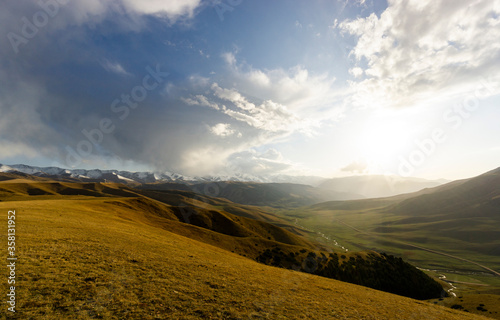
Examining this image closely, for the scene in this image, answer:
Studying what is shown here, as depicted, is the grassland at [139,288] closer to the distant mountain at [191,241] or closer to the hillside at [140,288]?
the hillside at [140,288]

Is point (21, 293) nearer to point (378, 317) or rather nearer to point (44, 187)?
point (378, 317)

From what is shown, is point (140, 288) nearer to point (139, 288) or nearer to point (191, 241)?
point (139, 288)

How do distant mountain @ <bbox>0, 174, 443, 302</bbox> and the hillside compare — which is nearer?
the hillside

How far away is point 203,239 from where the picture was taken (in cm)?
6050

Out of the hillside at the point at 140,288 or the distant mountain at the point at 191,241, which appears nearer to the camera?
the hillside at the point at 140,288

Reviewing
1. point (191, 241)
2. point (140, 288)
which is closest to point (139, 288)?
point (140, 288)

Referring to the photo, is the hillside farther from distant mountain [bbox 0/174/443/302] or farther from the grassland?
distant mountain [bbox 0/174/443/302]

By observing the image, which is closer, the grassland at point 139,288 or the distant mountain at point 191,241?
the grassland at point 139,288

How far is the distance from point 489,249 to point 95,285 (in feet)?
913

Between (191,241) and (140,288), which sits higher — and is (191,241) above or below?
below

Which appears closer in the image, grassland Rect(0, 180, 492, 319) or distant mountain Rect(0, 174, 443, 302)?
grassland Rect(0, 180, 492, 319)

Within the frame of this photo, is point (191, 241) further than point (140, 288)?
Yes

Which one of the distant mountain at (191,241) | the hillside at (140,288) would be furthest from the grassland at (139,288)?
the distant mountain at (191,241)

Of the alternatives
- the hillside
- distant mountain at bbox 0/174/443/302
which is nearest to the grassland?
the hillside
